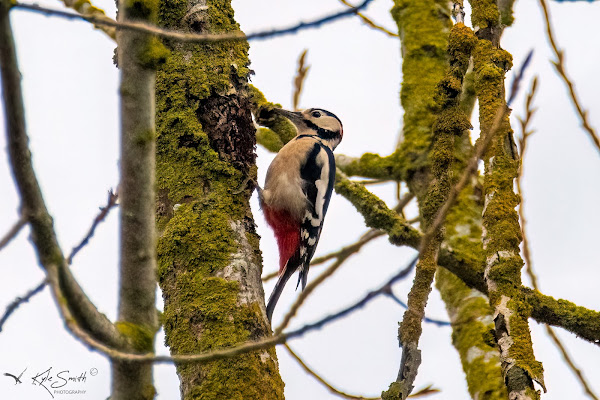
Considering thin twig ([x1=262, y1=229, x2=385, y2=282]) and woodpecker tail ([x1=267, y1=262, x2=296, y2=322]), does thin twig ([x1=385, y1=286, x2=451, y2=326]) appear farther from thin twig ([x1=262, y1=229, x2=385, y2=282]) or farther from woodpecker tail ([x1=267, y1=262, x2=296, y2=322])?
woodpecker tail ([x1=267, y1=262, x2=296, y2=322])

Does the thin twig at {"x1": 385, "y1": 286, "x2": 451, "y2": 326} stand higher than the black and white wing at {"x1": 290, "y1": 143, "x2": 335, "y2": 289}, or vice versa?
the black and white wing at {"x1": 290, "y1": 143, "x2": 335, "y2": 289}

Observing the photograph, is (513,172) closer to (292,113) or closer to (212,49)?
(212,49)

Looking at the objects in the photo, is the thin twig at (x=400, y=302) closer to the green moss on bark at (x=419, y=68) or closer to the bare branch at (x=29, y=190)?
the bare branch at (x=29, y=190)

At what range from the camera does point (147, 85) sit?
143 centimetres

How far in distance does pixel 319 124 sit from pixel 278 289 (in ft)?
4.97

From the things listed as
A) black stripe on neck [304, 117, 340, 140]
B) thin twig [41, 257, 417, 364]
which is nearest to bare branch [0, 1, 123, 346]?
thin twig [41, 257, 417, 364]

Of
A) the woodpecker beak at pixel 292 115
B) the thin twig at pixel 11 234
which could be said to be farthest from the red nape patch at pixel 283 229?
the thin twig at pixel 11 234

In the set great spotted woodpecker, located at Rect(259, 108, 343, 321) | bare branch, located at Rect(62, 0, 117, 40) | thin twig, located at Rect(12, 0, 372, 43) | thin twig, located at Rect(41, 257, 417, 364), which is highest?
great spotted woodpecker, located at Rect(259, 108, 343, 321)

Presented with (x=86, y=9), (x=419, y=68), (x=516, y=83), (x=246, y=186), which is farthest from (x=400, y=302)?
(x=419, y=68)

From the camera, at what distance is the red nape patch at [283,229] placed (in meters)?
4.03

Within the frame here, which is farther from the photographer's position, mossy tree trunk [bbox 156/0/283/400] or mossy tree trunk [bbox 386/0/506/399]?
mossy tree trunk [bbox 386/0/506/399]

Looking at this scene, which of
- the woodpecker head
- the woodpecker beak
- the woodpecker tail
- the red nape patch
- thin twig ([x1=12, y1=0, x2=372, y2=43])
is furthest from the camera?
the woodpecker head

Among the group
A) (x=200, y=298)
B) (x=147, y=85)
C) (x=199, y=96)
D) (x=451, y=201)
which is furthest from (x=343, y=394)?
(x=147, y=85)

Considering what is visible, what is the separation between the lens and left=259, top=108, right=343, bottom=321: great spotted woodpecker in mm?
4039
